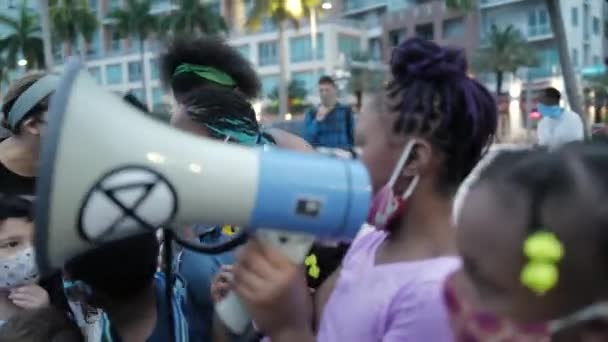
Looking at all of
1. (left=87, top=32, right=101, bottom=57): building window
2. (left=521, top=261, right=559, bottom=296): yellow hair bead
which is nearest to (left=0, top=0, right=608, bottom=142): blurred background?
(left=87, top=32, right=101, bottom=57): building window

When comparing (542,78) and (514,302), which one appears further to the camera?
(542,78)

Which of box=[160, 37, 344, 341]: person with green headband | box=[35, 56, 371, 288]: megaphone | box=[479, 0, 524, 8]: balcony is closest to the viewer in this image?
box=[35, 56, 371, 288]: megaphone

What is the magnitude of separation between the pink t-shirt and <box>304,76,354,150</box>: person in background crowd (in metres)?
5.34

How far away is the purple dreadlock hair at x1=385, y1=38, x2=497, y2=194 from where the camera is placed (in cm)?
147

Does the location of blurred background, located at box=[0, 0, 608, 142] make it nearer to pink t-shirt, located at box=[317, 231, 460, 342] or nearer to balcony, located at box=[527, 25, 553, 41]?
balcony, located at box=[527, 25, 553, 41]

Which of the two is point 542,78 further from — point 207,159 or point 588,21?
point 207,159

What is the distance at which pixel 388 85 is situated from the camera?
5.12 ft

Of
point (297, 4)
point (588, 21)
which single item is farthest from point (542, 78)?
point (297, 4)

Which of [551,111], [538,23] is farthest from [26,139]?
[538,23]

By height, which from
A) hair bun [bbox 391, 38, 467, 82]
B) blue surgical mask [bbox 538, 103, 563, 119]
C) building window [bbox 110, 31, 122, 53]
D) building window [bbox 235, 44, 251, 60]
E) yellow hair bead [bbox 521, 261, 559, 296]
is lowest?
blue surgical mask [bbox 538, 103, 563, 119]

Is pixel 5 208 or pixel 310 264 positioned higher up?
pixel 5 208

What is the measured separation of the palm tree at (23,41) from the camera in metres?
41.2

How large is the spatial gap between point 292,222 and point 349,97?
1877 inches

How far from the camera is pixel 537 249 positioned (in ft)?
3.22
